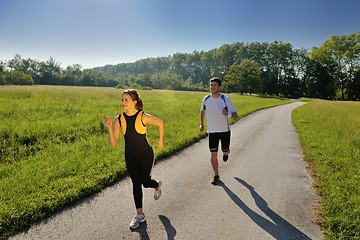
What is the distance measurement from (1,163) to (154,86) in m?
95.9

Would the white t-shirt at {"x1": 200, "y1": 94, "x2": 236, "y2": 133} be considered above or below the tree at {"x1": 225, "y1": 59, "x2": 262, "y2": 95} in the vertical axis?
below

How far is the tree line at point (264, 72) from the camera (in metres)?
65.4

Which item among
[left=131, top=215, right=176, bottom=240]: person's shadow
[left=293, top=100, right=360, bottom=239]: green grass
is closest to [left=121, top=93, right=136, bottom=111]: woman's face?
[left=131, top=215, right=176, bottom=240]: person's shadow

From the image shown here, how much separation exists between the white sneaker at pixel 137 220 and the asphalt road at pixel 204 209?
0.08m

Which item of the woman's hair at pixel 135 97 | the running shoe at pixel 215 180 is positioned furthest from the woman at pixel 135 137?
the running shoe at pixel 215 180

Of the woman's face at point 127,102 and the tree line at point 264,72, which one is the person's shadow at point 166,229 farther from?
the tree line at point 264,72

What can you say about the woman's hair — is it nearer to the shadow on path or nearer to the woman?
the woman

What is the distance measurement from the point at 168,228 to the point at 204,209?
831mm

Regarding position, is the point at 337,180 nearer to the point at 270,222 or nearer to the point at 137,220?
the point at 270,222

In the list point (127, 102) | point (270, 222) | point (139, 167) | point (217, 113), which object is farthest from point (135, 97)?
point (270, 222)

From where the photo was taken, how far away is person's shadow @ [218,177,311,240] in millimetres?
3303

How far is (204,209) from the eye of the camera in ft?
13.0

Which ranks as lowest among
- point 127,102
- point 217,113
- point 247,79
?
point 217,113

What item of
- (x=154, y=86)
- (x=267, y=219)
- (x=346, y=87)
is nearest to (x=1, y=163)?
(x=267, y=219)
